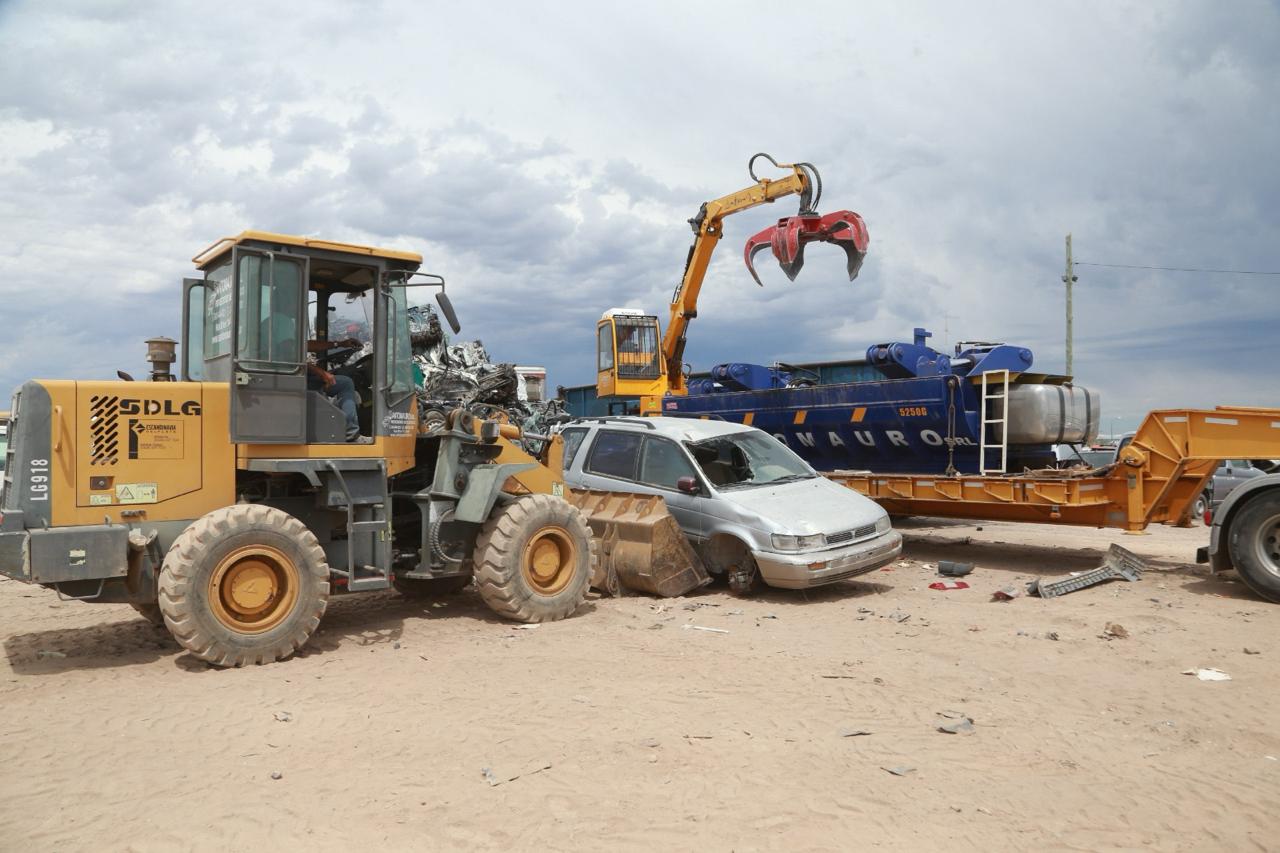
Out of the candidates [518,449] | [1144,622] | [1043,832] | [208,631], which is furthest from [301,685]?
[1144,622]

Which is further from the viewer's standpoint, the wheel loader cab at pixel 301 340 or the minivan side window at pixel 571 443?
the minivan side window at pixel 571 443

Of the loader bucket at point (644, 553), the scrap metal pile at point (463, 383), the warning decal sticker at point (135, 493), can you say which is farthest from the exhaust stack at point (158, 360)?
the loader bucket at point (644, 553)

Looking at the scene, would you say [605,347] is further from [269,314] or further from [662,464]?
[269,314]

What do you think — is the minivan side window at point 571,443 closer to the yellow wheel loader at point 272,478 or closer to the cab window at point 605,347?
the yellow wheel loader at point 272,478

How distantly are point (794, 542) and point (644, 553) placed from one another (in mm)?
1411

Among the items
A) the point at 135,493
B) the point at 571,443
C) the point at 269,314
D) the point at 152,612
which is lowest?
the point at 152,612

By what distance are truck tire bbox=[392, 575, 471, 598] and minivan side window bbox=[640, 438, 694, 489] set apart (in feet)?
Answer: 6.98

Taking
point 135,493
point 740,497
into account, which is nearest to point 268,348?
point 135,493

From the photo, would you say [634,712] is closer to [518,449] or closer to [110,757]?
[110,757]

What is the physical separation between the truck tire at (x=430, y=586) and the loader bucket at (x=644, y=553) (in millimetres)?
1323

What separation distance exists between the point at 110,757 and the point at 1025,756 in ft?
15.0

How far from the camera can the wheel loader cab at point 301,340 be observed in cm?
657

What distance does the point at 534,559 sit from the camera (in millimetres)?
7887

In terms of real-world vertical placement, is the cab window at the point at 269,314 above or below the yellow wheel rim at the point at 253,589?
above
